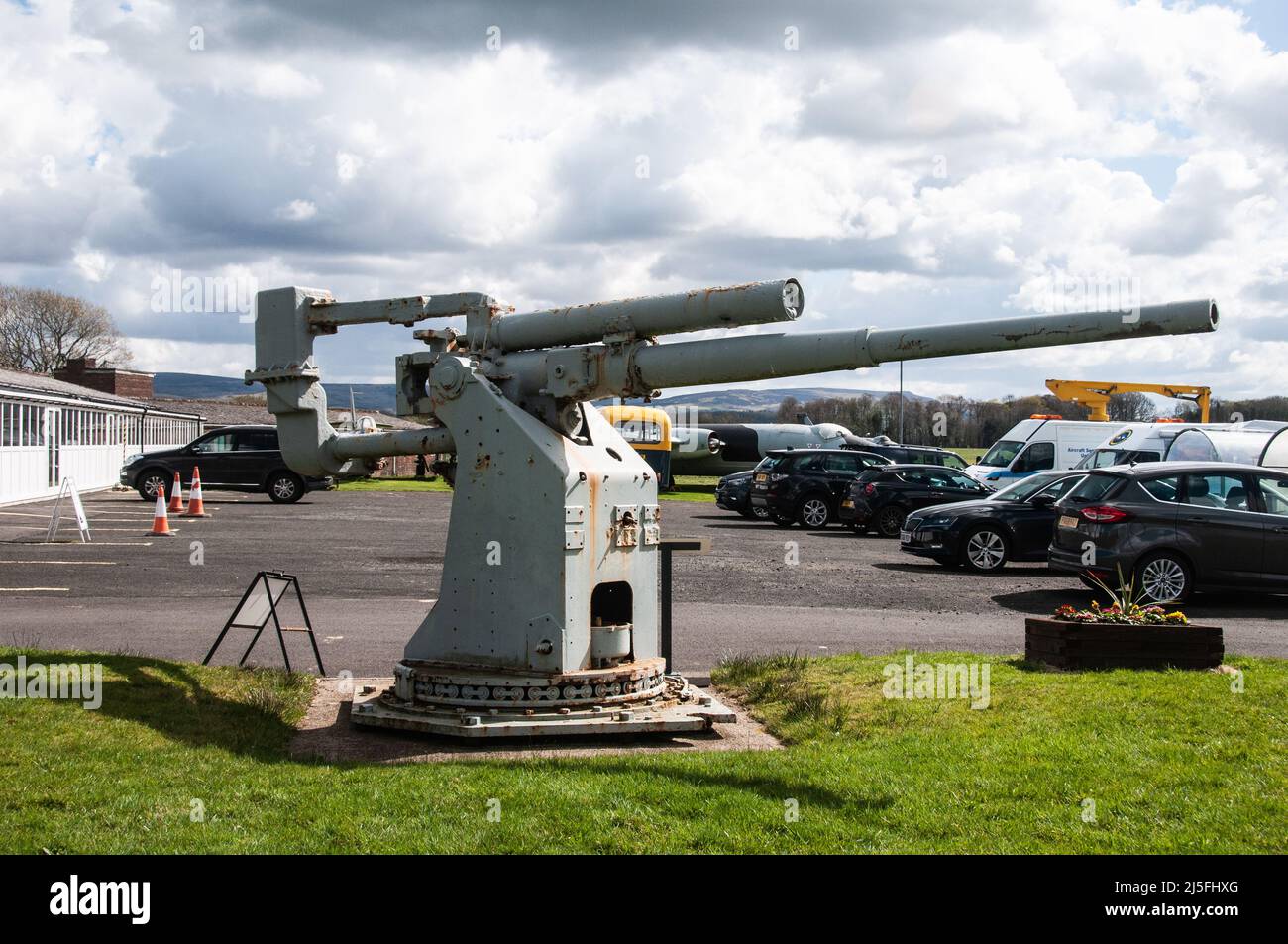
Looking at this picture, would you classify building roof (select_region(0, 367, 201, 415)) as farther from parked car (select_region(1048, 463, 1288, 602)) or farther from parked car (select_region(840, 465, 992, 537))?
parked car (select_region(1048, 463, 1288, 602))

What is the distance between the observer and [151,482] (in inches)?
1227

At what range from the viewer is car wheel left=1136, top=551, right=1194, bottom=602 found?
13961mm

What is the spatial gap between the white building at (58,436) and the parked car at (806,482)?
45.6ft

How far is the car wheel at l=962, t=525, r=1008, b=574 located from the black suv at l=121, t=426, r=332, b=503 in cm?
1892

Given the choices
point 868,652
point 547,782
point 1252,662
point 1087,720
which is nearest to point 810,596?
point 868,652

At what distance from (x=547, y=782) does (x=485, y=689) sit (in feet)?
4.87

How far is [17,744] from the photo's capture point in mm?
6309

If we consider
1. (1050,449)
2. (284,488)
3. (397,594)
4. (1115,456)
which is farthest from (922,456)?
(397,594)

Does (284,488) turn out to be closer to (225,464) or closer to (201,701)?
(225,464)

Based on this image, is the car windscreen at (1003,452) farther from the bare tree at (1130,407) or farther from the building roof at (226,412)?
the building roof at (226,412)

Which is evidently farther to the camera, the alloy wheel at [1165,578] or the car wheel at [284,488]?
the car wheel at [284,488]

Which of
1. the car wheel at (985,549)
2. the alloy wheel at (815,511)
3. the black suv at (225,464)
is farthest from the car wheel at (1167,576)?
the black suv at (225,464)

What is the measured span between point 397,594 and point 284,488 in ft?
58.7

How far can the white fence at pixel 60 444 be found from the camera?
2795cm
